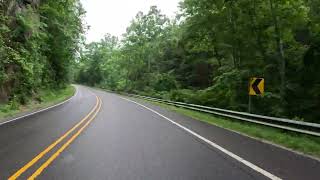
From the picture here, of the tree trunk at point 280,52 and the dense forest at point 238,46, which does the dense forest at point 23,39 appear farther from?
the tree trunk at point 280,52

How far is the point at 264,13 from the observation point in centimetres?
2541

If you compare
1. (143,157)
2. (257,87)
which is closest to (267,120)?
(257,87)

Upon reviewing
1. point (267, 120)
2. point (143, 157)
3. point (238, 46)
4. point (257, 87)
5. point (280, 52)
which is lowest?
point (267, 120)

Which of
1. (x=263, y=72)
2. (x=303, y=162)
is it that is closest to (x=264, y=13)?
(x=263, y=72)

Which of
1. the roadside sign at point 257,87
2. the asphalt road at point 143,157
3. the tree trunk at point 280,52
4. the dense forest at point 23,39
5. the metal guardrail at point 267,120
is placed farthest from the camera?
the dense forest at point 23,39

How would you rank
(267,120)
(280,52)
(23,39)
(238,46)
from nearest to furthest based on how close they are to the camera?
(267,120) < (280,52) < (23,39) < (238,46)

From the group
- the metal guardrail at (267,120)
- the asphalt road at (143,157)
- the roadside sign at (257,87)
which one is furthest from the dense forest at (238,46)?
the asphalt road at (143,157)

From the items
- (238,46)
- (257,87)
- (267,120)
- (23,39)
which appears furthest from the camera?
(238,46)

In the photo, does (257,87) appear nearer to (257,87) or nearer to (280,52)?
(257,87)

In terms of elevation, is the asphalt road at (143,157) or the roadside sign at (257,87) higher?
the roadside sign at (257,87)

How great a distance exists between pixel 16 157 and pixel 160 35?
63471 mm

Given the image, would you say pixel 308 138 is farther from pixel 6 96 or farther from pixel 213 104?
pixel 6 96

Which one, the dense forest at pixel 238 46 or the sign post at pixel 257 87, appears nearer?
the sign post at pixel 257 87

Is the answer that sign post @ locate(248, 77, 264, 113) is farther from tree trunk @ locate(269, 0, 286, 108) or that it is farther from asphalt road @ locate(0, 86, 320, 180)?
tree trunk @ locate(269, 0, 286, 108)
